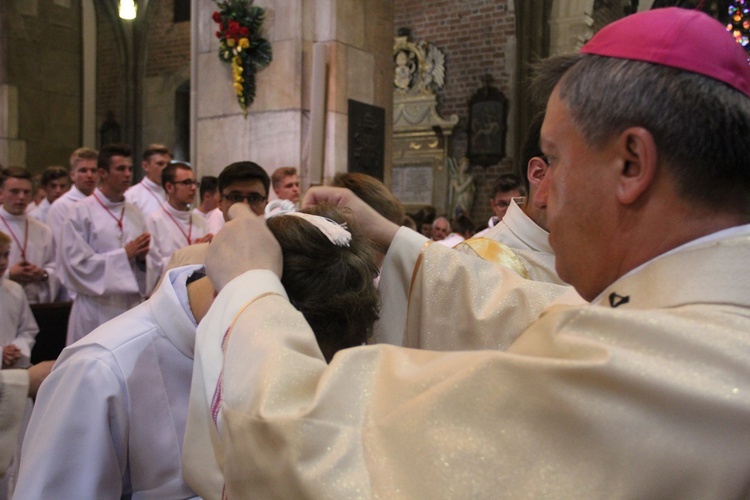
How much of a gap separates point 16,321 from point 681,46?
161 inches

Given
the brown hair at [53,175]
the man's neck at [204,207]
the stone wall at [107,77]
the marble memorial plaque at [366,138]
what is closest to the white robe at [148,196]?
the man's neck at [204,207]

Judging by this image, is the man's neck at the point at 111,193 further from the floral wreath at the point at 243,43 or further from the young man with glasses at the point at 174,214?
the floral wreath at the point at 243,43

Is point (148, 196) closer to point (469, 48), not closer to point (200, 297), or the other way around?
point (200, 297)

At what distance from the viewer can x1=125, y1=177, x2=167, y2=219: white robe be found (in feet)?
21.1

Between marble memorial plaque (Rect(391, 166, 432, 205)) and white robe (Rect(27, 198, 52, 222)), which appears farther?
marble memorial plaque (Rect(391, 166, 432, 205))

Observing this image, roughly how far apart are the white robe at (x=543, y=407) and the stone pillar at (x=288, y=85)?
524 cm

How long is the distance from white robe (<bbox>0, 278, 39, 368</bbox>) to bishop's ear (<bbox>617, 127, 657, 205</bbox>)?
3.72m

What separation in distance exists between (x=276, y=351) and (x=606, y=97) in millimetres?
583

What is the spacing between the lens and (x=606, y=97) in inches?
41.7

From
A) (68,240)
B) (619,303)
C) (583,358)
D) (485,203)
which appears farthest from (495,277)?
(485,203)

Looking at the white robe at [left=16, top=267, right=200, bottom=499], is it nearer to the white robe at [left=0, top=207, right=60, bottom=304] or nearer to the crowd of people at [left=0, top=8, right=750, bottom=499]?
the crowd of people at [left=0, top=8, right=750, bottom=499]

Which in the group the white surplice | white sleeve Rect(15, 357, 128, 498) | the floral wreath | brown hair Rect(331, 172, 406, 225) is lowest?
white sleeve Rect(15, 357, 128, 498)

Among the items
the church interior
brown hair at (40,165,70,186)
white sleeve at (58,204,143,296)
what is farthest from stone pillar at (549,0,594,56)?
white sleeve at (58,204,143,296)

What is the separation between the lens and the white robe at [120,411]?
4.97 feet
